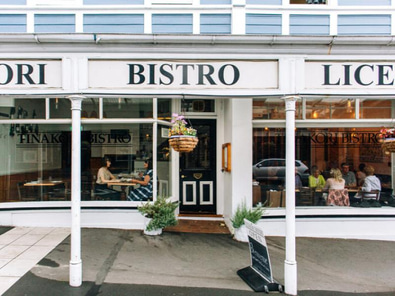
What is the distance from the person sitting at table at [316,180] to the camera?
7.31 meters

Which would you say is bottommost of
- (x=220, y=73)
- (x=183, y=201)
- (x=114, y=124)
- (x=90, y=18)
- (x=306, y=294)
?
(x=306, y=294)

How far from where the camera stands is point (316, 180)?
7.33 metres

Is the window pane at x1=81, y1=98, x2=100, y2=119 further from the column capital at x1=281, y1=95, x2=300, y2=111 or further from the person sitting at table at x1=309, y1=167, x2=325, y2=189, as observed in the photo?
the person sitting at table at x1=309, y1=167, x2=325, y2=189

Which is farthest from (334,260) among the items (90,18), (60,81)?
(90,18)

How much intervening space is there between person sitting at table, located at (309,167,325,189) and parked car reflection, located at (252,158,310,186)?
0.14 meters

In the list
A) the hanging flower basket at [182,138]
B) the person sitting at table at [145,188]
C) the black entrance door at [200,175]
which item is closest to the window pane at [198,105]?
the black entrance door at [200,175]

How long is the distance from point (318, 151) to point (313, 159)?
8.3 inches

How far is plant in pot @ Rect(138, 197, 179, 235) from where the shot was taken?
21.9 ft

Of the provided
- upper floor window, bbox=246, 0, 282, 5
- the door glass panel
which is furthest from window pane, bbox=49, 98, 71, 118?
upper floor window, bbox=246, 0, 282, 5

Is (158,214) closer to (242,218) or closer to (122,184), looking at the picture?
(122,184)

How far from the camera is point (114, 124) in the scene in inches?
292

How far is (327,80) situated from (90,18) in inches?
176

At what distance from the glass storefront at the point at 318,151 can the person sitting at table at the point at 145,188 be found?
2.35 m

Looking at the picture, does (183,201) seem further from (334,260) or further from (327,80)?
(327,80)
